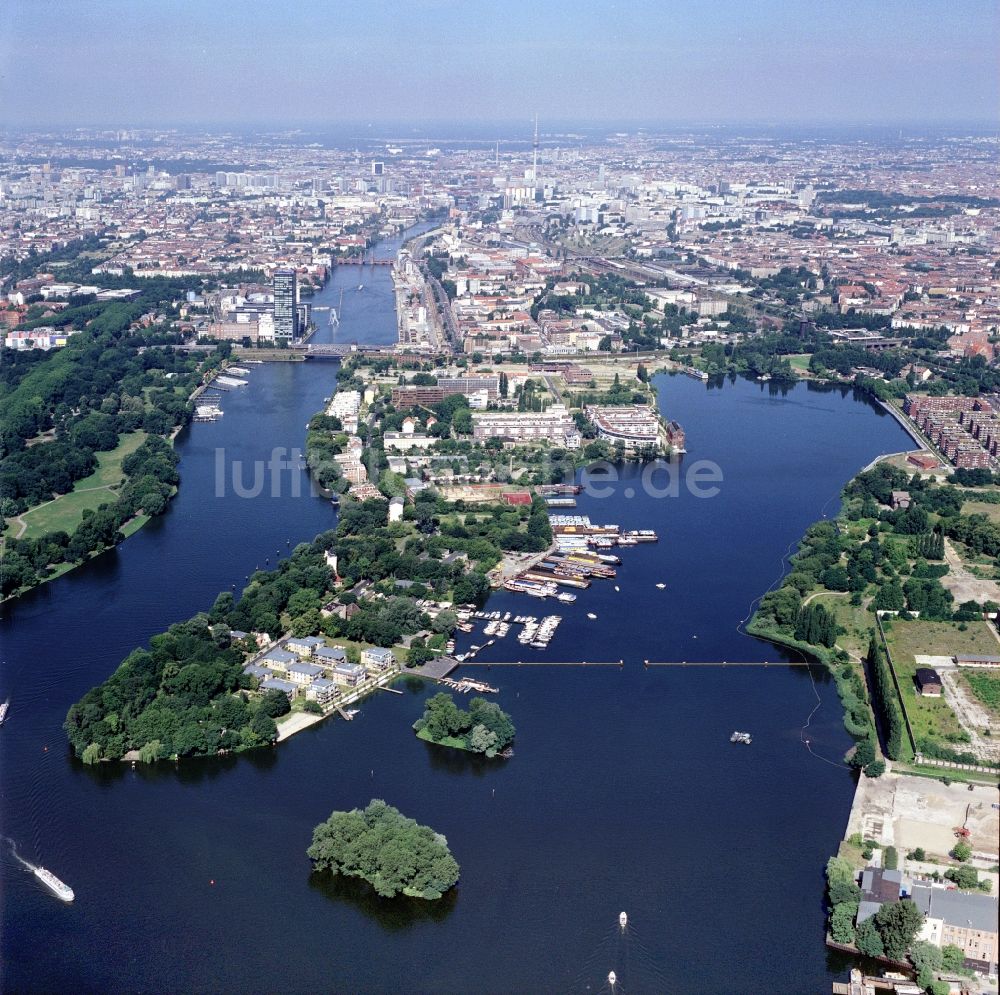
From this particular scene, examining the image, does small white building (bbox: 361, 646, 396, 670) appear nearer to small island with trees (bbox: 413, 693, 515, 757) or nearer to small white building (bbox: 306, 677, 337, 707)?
small white building (bbox: 306, 677, 337, 707)

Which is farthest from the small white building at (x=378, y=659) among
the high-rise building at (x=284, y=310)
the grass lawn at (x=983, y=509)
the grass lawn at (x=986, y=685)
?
the high-rise building at (x=284, y=310)

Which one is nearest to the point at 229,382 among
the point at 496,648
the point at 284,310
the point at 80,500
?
the point at 284,310

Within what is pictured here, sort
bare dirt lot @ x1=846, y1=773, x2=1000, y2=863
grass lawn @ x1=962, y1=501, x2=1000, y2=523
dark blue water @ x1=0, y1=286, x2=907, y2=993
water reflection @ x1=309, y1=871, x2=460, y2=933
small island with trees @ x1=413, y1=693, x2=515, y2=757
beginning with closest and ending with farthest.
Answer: dark blue water @ x1=0, y1=286, x2=907, y2=993, water reflection @ x1=309, y1=871, x2=460, y2=933, bare dirt lot @ x1=846, y1=773, x2=1000, y2=863, small island with trees @ x1=413, y1=693, x2=515, y2=757, grass lawn @ x1=962, y1=501, x2=1000, y2=523

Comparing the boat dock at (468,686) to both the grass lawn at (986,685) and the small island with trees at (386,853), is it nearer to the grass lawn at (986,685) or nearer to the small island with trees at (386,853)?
the small island with trees at (386,853)

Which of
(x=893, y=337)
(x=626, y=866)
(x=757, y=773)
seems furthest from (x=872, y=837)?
(x=893, y=337)

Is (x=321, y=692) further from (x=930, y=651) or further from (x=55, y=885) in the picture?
(x=930, y=651)

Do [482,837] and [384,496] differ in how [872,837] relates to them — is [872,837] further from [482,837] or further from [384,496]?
[384,496]

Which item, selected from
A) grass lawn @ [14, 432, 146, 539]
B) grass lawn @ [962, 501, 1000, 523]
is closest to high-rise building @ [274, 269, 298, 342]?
grass lawn @ [14, 432, 146, 539]
